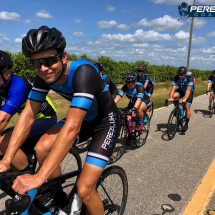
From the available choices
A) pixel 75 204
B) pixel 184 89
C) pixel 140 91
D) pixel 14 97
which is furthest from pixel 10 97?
pixel 184 89

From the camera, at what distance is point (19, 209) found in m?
1.26

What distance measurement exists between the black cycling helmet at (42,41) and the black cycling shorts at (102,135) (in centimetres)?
95

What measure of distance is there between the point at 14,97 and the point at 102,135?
1.22 m

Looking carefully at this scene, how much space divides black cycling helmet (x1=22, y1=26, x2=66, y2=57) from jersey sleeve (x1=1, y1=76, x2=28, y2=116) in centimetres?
83

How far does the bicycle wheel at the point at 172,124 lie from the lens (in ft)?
19.8

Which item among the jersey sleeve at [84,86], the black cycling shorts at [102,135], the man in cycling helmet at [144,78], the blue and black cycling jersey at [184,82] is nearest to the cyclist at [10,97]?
the black cycling shorts at [102,135]

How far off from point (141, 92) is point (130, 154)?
1.69 m

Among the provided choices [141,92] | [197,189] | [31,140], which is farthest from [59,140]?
[141,92]

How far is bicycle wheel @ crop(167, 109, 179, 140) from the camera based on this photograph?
604cm

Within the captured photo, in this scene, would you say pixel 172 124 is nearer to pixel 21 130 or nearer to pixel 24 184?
pixel 21 130

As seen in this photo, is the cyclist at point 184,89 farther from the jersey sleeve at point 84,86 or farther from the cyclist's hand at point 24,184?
the cyclist's hand at point 24,184

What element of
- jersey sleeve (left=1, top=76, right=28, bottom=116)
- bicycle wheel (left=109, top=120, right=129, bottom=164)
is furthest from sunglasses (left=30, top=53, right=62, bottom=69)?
bicycle wheel (left=109, top=120, right=129, bottom=164)

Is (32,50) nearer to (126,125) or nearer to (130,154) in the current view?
(126,125)

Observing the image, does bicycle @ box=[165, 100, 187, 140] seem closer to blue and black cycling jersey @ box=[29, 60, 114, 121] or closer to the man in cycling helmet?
the man in cycling helmet
